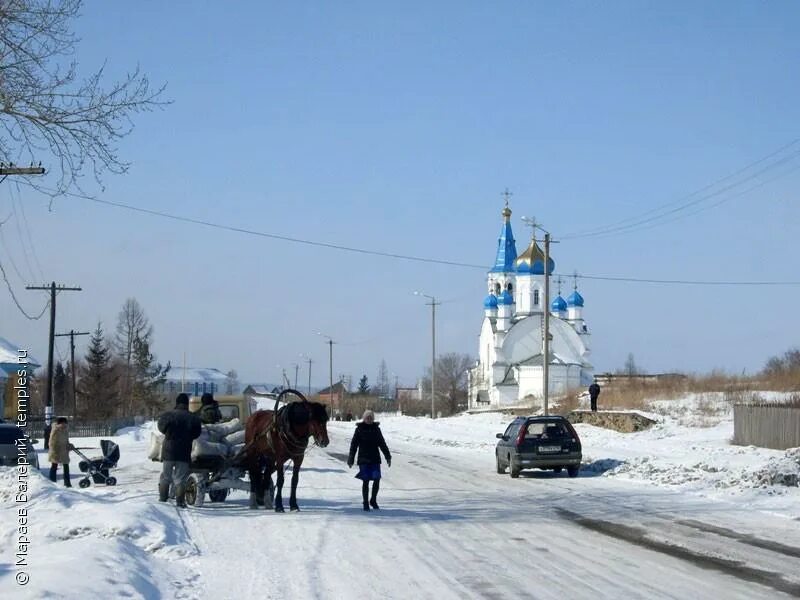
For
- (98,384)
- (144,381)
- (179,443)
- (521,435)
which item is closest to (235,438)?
(179,443)

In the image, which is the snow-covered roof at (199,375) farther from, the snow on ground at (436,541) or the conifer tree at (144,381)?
the snow on ground at (436,541)

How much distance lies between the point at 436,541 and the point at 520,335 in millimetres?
101100

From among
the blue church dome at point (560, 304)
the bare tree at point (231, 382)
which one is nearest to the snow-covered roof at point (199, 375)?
the bare tree at point (231, 382)

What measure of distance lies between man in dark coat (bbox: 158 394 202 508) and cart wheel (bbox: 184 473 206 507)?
50cm

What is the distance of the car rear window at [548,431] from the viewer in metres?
26.9

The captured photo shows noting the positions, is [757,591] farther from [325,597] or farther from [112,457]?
[112,457]

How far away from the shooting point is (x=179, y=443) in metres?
16.6

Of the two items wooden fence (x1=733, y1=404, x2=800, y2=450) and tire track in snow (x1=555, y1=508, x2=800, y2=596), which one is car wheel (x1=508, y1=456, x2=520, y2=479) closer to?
wooden fence (x1=733, y1=404, x2=800, y2=450)

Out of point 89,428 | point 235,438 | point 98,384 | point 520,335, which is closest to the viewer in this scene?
point 235,438

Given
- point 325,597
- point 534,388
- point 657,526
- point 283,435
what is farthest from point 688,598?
point 534,388

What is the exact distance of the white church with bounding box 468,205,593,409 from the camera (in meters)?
107

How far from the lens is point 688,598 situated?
9.62m

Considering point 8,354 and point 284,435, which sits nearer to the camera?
point 284,435

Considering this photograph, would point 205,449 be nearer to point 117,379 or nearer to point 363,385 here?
point 117,379
